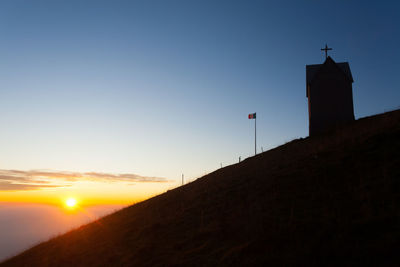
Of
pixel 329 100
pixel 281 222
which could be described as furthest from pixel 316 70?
pixel 281 222

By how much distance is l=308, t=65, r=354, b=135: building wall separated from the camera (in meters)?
32.3

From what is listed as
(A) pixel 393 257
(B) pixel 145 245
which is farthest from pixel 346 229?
(B) pixel 145 245

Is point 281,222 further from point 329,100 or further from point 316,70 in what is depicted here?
point 316,70

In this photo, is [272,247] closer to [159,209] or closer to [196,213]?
[196,213]

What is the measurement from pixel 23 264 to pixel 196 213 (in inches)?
533

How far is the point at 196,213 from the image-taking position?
18.2 m

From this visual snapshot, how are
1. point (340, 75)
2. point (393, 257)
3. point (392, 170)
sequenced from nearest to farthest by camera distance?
point (393, 257)
point (392, 170)
point (340, 75)

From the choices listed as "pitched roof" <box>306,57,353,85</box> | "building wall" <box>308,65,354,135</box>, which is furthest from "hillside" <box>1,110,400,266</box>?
"pitched roof" <box>306,57,353,85</box>

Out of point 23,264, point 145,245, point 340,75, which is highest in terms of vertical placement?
point 340,75

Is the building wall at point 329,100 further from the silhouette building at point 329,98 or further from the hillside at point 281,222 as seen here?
the hillside at point 281,222

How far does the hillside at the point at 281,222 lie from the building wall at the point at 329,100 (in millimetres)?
9257

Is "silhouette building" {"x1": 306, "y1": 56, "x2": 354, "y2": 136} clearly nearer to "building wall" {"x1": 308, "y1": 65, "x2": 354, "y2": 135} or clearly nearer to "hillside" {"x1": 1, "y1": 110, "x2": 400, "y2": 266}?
"building wall" {"x1": 308, "y1": 65, "x2": 354, "y2": 135}

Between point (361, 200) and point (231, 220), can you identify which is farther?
point (231, 220)

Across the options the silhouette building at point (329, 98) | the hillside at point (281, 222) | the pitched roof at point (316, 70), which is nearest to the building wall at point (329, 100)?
the silhouette building at point (329, 98)
